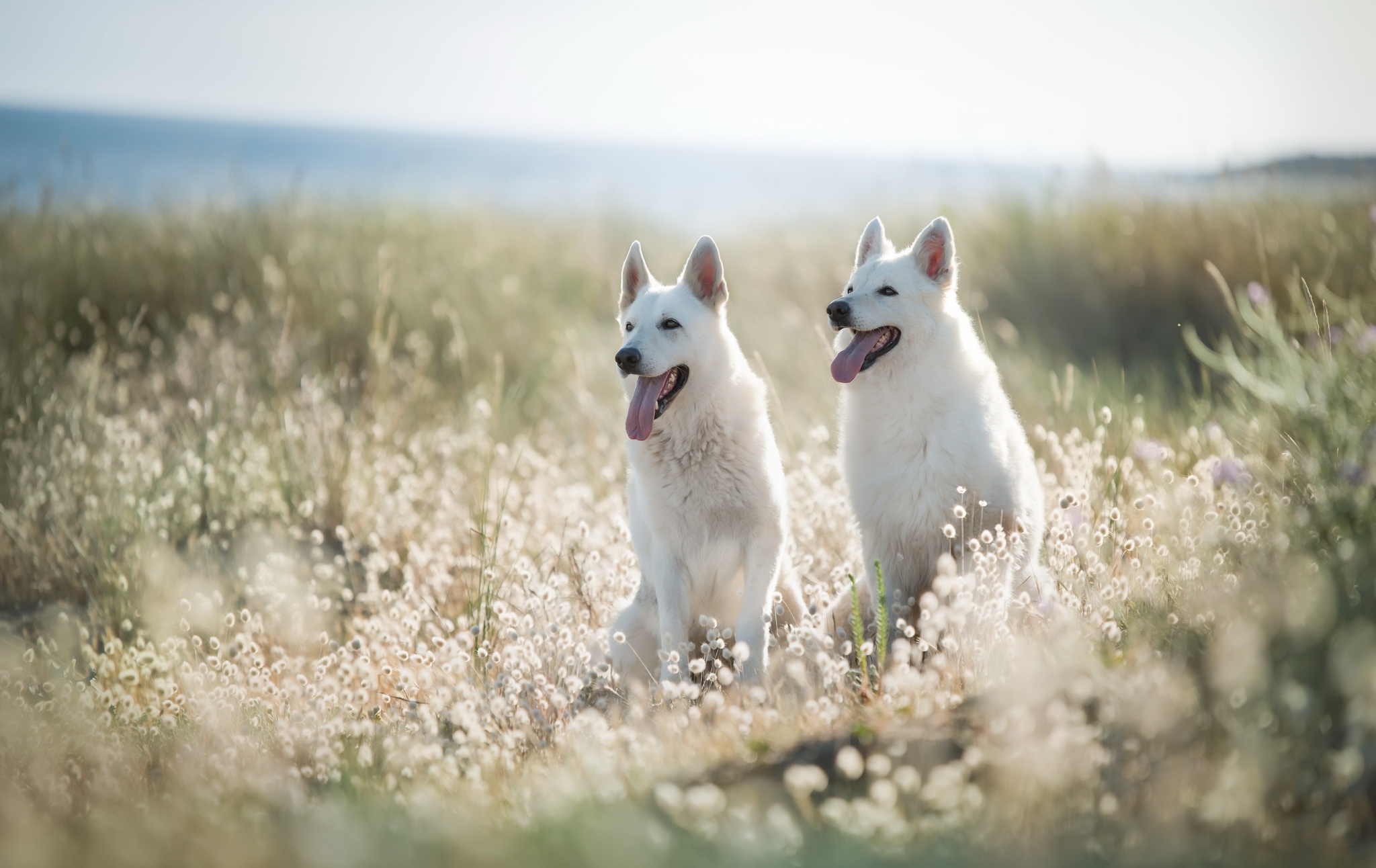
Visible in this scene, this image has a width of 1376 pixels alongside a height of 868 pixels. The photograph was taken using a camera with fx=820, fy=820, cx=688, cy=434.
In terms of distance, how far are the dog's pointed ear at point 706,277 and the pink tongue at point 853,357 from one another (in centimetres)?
64

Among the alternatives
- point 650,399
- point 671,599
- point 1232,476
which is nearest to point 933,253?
point 650,399

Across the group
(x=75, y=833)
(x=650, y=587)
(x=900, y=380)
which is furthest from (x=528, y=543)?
(x=75, y=833)

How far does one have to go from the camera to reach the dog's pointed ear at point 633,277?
3.95 metres

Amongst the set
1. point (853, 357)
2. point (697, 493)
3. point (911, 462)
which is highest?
point (853, 357)

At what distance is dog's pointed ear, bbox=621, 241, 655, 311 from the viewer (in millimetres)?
3953

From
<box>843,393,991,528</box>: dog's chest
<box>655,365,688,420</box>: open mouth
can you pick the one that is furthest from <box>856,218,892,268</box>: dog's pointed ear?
<box>655,365,688,420</box>: open mouth

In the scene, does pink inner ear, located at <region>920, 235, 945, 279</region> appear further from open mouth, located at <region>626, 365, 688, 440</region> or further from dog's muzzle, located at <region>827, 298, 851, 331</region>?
open mouth, located at <region>626, 365, 688, 440</region>

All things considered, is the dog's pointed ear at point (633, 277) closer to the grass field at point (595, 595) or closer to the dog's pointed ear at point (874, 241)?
the dog's pointed ear at point (874, 241)

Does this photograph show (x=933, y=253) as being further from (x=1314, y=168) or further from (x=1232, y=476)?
(x=1314, y=168)

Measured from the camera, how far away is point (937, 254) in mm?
3510

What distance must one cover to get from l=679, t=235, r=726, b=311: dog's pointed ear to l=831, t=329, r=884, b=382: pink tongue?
2.11ft

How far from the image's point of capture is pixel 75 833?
213 centimetres

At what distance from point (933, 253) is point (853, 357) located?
23.0 inches

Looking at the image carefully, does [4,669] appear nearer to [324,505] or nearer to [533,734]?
[324,505]
